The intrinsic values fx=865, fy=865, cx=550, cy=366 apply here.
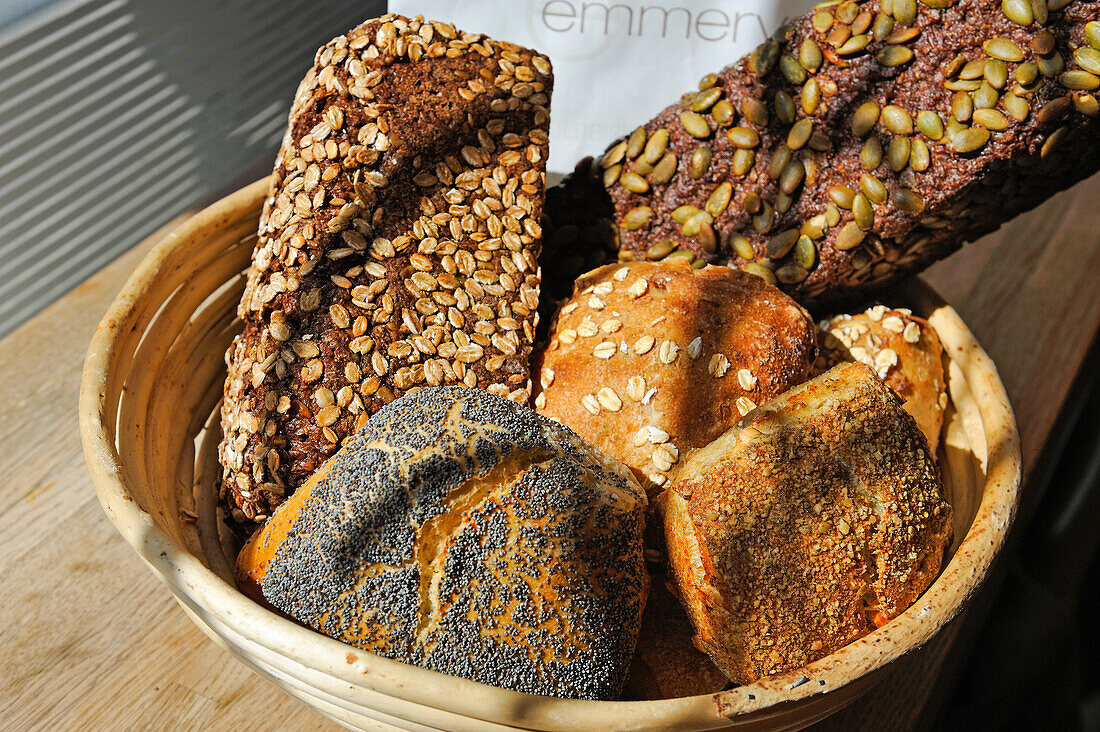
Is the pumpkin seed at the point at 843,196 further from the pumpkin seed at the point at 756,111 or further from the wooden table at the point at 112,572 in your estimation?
the wooden table at the point at 112,572

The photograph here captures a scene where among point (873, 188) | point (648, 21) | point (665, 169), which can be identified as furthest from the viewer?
point (648, 21)

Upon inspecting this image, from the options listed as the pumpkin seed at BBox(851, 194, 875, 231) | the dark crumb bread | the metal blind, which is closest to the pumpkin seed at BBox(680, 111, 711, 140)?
the dark crumb bread

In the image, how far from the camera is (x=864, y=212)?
108 cm

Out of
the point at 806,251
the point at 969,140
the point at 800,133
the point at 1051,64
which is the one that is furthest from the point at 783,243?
the point at 1051,64

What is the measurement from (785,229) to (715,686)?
58cm

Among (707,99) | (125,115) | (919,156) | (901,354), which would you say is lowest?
(901,354)

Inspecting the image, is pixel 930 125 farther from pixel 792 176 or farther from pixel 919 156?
pixel 792 176

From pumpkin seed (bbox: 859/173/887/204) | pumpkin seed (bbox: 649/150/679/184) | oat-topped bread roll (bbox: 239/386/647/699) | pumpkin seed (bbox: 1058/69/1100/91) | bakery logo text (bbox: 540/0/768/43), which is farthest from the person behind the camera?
bakery logo text (bbox: 540/0/768/43)

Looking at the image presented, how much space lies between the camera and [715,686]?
0.87 m

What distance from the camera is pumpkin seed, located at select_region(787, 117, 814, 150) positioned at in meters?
1.10

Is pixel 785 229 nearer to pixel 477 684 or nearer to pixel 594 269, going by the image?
pixel 594 269

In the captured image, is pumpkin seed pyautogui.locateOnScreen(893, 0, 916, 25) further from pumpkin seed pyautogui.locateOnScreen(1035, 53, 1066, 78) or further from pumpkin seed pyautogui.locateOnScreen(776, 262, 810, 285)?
pumpkin seed pyautogui.locateOnScreen(776, 262, 810, 285)

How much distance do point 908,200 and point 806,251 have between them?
0.44 ft

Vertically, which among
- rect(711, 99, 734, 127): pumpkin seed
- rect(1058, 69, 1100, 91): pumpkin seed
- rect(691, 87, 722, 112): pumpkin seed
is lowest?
rect(1058, 69, 1100, 91): pumpkin seed
